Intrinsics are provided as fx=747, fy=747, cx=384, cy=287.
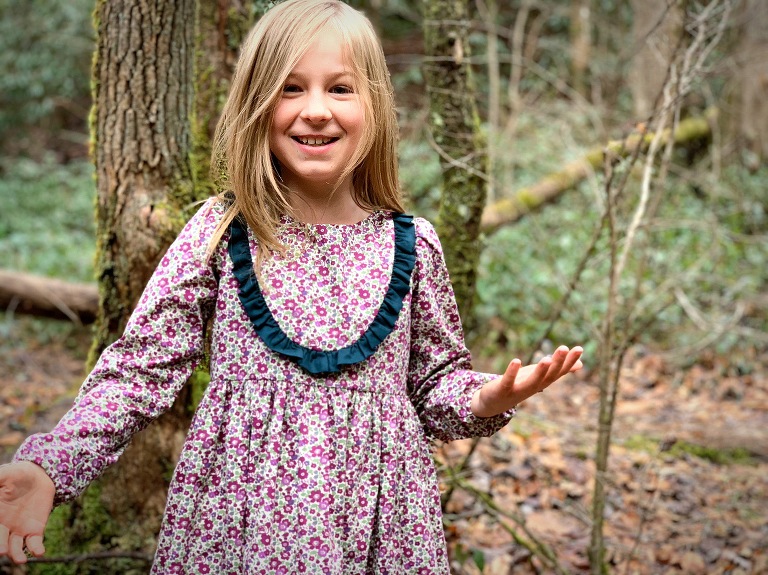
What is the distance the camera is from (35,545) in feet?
4.32

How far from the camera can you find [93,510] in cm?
263

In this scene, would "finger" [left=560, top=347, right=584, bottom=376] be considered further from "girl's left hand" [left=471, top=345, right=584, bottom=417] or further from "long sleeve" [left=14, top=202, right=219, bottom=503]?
"long sleeve" [left=14, top=202, right=219, bottom=503]

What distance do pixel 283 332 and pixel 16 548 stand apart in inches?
26.5

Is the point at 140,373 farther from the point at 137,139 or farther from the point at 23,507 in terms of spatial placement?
the point at 137,139

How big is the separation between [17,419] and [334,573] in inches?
137

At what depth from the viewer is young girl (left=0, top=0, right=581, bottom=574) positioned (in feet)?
5.43

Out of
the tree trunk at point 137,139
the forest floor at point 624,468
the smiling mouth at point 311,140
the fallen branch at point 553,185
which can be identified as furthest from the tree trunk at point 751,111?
the smiling mouth at point 311,140

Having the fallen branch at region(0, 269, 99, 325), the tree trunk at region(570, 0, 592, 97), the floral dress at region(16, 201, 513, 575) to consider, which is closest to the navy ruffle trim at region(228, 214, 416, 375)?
the floral dress at region(16, 201, 513, 575)

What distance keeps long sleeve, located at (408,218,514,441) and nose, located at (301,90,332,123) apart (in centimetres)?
41

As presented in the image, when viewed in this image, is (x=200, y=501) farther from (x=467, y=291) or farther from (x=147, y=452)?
(x=467, y=291)

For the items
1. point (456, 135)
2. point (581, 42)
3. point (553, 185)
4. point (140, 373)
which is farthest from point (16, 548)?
point (581, 42)

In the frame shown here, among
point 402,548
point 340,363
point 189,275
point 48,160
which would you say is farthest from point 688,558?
point 48,160

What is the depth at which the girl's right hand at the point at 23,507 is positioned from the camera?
1314mm

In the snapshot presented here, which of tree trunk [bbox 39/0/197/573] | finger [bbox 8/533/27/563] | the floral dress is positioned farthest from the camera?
tree trunk [bbox 39/0/197/573]
